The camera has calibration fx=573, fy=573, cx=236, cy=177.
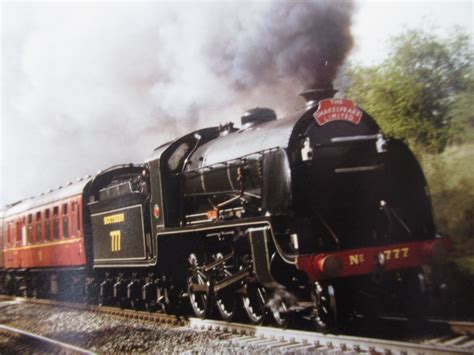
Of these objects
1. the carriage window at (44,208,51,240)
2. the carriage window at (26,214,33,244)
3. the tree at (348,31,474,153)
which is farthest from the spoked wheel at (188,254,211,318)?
the carriage window at (26,214,33,244)

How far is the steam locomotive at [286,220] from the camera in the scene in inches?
249

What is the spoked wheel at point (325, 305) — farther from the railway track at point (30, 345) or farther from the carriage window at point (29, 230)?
the carriage window at point (29, 230)

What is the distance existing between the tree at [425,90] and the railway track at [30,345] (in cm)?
686

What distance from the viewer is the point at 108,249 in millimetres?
10930

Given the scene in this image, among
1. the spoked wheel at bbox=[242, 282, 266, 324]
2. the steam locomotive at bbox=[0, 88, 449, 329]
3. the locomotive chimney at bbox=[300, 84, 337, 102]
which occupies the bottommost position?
the spoked wheel at bbox=[242, 282, 266, 324]

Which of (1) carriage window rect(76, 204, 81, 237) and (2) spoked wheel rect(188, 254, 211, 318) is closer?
(2) spoked wheel rect(188, 254, 211, 318)

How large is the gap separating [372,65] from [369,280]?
23.4 feet

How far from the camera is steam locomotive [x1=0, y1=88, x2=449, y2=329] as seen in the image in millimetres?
6320

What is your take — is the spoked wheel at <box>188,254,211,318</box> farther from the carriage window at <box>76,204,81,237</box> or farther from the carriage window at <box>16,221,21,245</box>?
the carriage window at <box>16,221,21,245</box>

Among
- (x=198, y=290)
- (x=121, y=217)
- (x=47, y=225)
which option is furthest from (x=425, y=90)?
(x=47, y=225)

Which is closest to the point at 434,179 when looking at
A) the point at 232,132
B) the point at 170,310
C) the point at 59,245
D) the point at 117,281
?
the point at 232,132

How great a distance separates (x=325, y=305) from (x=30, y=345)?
3.94 meters

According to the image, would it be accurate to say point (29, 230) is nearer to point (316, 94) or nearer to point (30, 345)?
point (30, 345)

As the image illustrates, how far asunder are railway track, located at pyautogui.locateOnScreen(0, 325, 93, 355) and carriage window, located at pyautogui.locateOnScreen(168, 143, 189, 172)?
10.3 ft
